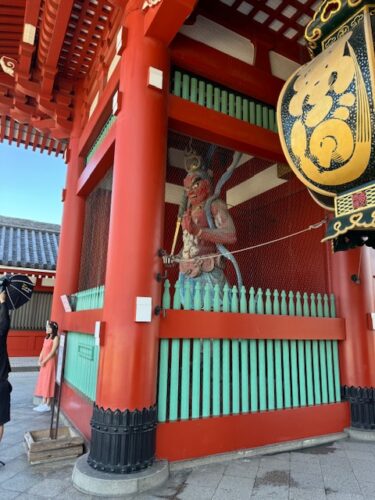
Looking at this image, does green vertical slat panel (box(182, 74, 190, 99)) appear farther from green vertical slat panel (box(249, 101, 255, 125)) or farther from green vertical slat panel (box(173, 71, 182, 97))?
green vertical slat panel (box(249, 101, 255, 125))

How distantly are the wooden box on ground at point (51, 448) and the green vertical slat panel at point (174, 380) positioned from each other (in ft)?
3.44

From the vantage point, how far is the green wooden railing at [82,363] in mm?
4031

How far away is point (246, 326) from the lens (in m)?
3.95

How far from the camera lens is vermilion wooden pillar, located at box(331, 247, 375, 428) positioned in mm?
4492

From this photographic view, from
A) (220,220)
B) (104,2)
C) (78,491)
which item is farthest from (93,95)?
(78,491)

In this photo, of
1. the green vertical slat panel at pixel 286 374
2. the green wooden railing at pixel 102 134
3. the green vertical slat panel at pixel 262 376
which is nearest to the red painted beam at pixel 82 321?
the green vertical slat panel at pixel 262 376

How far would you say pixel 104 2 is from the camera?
4480mm

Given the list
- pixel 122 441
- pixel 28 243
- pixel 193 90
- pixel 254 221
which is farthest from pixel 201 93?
pixel 28 243

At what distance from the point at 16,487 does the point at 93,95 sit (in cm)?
529

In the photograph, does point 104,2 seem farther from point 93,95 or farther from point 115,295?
point 115,295

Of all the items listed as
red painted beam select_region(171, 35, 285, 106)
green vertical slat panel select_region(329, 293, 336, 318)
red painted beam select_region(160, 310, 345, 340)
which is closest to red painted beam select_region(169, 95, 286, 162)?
red painted beam select_region(171, 35, 285, 106)

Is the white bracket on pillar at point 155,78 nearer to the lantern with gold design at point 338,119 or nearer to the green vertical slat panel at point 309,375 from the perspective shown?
the lantern with gold design at point 338,119

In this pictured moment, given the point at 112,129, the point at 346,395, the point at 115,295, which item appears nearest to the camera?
the point at 115,295

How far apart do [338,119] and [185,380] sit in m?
2.76
